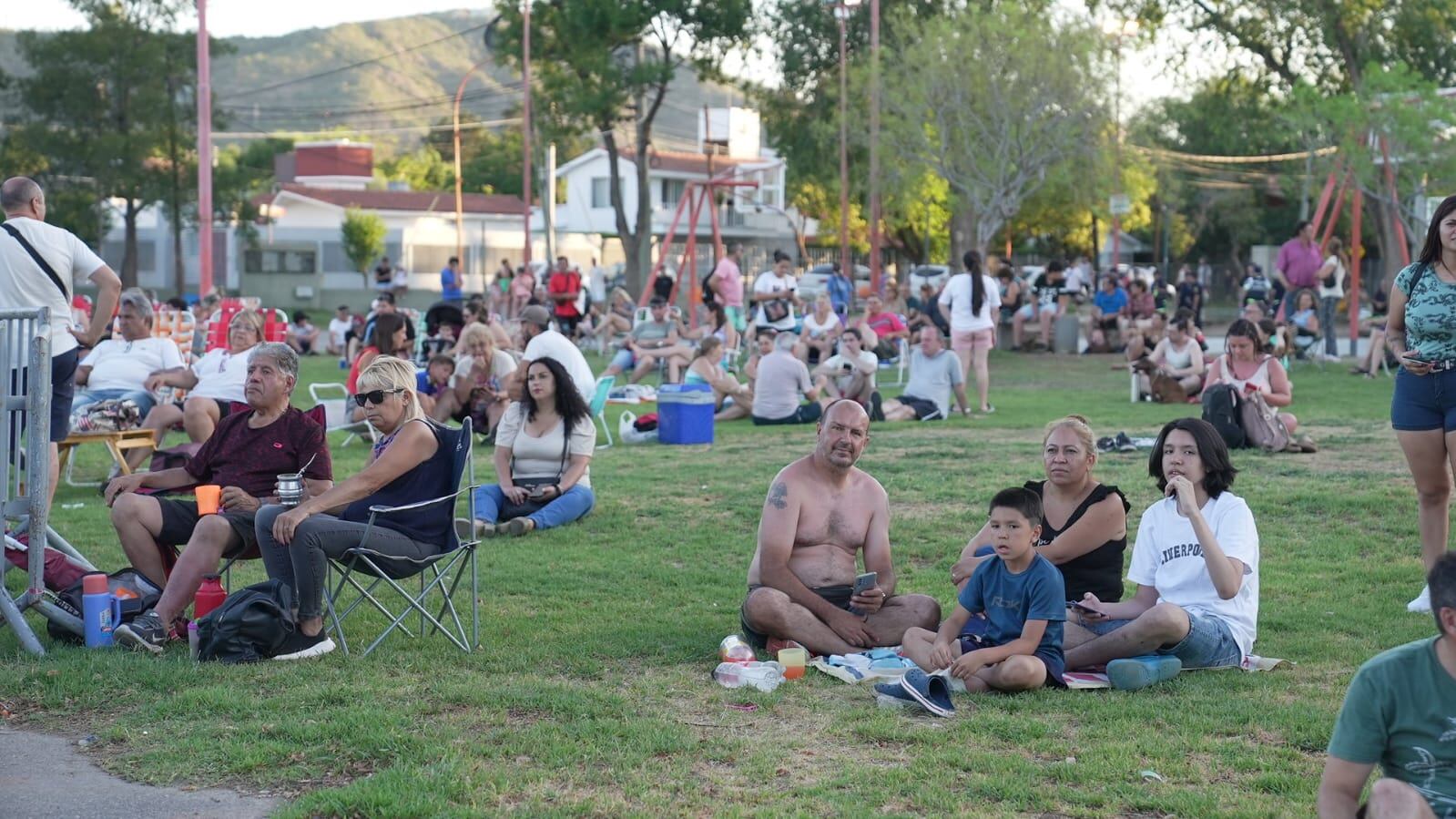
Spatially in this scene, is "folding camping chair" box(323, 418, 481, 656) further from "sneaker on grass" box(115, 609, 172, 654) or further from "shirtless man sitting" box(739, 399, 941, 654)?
"shirtless man sitting" box(739, 399, 941, 654)

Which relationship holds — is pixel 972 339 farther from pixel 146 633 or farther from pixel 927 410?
pixel 146 633

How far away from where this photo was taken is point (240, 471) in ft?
22.7

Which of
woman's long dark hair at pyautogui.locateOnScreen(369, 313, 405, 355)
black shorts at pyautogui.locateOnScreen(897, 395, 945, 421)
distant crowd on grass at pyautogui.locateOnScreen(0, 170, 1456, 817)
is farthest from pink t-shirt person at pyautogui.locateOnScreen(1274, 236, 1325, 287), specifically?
distant crowd on grass at pyautogui.locateOnScreen(0, 170, 1456, 817)

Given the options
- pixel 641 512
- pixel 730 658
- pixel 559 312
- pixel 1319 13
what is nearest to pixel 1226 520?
pixel 730 658

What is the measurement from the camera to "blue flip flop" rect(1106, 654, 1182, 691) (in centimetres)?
569

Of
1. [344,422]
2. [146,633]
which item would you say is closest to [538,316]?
[344,422]

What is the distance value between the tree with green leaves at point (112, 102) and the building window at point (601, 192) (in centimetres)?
2654

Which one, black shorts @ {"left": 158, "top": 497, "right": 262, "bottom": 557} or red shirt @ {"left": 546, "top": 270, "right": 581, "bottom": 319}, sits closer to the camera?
black shorts @ {"left": 158, "top": 497, "right": 262, "bottom": 557}

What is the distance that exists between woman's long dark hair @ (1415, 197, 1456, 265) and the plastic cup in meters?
5.14

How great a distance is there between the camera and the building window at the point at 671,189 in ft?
218

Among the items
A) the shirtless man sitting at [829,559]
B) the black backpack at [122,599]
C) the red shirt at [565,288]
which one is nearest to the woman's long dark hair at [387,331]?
the black backpack at [122,599]

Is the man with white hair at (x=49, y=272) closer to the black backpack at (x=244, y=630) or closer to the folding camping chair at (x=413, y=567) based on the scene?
the black backpack at (x=244, y=630)

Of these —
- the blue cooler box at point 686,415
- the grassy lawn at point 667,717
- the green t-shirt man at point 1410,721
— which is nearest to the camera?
the green t-shirt man at point 1410,721

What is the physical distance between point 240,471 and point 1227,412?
8.18 m
